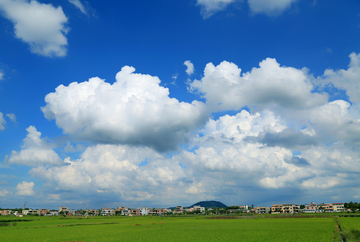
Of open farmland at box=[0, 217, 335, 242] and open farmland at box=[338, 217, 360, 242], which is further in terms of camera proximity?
open farmland at box=[0, 217, 335, 242]

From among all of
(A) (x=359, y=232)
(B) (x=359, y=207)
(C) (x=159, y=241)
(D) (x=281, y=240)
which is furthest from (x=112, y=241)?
(B) (x=359, y=207)

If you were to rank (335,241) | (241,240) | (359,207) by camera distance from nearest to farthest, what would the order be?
(335,241), (241,240), (359,207)

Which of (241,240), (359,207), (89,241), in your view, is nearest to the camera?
(241,240)

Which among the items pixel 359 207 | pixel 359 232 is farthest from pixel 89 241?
pixel 359 207

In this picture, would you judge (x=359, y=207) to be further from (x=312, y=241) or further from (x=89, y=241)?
(x=89, y=241)

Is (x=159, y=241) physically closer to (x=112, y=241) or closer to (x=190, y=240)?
(x=190, y=240)

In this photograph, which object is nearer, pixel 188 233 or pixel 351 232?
pixel 351 232

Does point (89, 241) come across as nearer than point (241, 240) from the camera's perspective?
No

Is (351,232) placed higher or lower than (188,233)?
higher

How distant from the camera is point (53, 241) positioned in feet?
142

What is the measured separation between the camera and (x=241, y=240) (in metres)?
40.0

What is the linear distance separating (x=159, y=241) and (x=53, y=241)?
770 inches

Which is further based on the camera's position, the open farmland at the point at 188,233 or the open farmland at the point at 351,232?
the open farmland at the point at 188,233

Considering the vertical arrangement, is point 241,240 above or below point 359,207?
above
